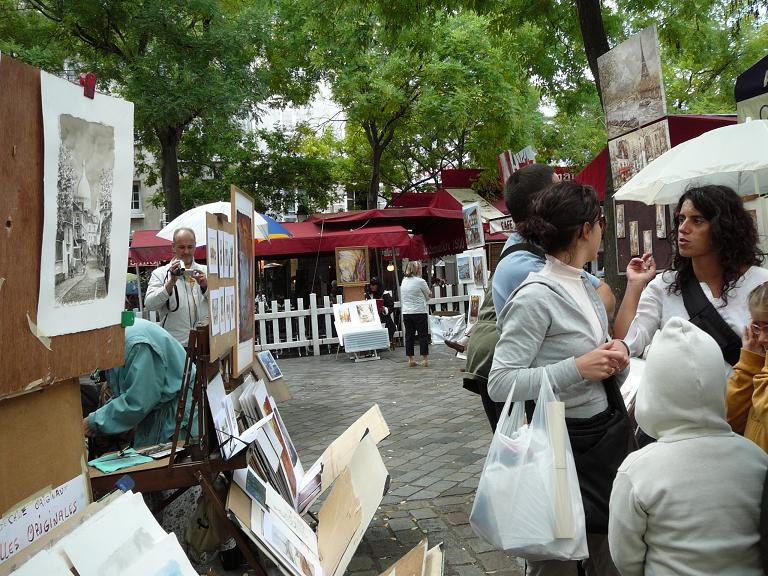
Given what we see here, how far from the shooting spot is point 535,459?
7.23 ft

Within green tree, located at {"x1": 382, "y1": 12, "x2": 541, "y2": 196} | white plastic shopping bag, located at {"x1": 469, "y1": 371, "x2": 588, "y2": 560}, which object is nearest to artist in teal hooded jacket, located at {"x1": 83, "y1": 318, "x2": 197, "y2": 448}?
white plastic shopping bag, located at {"x1": 469, "y1": 371, "x2": 588, "y2": 560}

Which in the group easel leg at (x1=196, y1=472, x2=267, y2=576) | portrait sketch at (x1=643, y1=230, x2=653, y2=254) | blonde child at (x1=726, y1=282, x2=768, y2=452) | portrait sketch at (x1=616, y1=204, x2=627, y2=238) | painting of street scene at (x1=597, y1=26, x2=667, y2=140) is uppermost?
painting of street scene at (x1=597, y1=26, x2=667, y2=140)

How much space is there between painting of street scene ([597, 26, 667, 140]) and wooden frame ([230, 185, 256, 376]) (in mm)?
2866

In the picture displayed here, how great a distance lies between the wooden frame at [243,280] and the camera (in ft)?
12.1

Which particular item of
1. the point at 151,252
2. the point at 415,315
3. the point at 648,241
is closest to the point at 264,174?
the point at 151,252

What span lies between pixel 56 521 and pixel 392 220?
1448 centimetres

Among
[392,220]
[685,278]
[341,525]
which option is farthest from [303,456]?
[392,220]

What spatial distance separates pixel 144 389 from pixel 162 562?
196cm

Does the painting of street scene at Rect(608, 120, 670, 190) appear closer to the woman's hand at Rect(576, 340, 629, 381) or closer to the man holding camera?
the woman's hand at Rect(576, 340, 629, 381)

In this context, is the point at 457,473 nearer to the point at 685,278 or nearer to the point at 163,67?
the point at 685,278

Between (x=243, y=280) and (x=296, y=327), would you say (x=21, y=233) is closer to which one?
(x=243, y=280)

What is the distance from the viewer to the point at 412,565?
9.43 ft

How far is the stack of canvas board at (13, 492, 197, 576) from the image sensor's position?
1.42m

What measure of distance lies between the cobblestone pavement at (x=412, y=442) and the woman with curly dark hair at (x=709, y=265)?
1.53 metres
